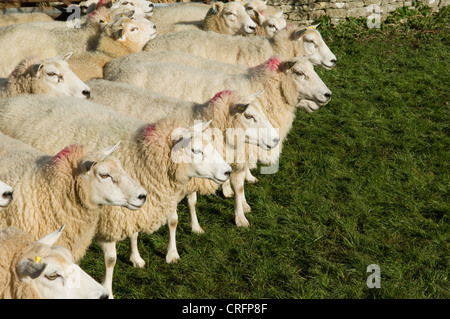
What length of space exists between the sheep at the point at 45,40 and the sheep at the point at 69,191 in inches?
145

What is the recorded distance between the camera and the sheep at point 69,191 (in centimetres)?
398

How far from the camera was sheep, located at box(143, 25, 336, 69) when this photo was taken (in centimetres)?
747

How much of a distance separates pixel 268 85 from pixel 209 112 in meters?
1.13

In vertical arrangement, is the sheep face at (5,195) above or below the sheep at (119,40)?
above

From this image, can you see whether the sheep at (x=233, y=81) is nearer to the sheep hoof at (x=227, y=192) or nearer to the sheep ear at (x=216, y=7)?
the sheep hoof at (x=227, y=192)

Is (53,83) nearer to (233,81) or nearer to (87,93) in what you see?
(87,93)

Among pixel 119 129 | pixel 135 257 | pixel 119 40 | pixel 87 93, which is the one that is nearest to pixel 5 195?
pixel 119 129

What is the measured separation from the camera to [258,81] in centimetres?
617

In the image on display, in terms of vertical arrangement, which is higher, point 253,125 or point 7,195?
point 7,195

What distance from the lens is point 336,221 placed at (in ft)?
18.9

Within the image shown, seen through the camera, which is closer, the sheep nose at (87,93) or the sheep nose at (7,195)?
the sheep nose at (7,195)

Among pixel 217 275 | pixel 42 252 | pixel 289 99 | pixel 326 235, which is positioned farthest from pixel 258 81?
pixel 42 252

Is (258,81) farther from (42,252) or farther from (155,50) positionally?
(42,252)

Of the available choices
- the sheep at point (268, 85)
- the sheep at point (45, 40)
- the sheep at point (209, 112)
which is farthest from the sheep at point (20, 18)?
the sheep at point (209, 112)
